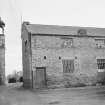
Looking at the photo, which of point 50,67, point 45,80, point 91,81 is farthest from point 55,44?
point 91,81

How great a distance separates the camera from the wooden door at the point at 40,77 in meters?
21.8

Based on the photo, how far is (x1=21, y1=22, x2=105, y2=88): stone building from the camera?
2225cm

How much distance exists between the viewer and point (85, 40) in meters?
24.5

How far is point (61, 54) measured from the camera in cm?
2338

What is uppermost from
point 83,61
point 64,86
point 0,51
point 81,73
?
point 0,51

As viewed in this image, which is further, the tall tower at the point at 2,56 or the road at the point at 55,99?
the tall tower at the point at 2,56

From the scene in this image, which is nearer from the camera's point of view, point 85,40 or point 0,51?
point 85,40

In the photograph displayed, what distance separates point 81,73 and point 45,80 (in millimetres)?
4839

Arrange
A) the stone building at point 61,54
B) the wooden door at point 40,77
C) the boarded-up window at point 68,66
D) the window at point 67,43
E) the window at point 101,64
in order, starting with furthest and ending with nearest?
the window at point 101,64
the window at point 67,43
the boarded-up window at point 68,66
the stone building at point 61,54
the wooden door at point 40,77

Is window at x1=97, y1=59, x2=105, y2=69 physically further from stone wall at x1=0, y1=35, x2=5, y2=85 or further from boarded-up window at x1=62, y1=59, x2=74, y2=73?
stone wall at x1=0, y1=35, x2=5, y2=85

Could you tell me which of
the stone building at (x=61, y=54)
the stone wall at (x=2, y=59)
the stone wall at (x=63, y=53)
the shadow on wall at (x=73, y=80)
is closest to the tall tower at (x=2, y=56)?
the stone wall at (x=2, y=59)

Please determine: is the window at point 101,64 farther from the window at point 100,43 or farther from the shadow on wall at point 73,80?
the window at point 100,43

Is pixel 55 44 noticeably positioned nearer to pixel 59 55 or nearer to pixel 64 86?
pixel 59 55

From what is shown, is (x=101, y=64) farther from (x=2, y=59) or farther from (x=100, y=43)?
(x=2, y=59)
